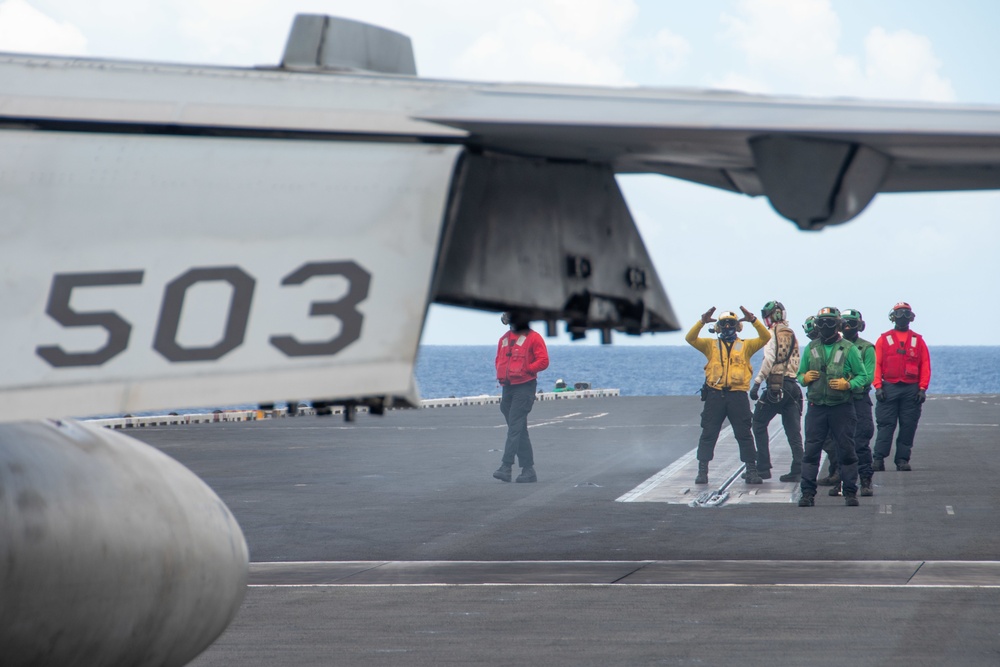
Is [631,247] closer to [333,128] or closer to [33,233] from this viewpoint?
[333,128]

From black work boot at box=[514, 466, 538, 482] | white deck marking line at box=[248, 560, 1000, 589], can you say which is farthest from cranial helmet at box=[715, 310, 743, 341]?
white deck marking line at box=[248, 560, 1000, 589]

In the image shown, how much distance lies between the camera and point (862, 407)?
47.3ft

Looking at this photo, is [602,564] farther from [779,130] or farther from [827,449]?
[779,130]

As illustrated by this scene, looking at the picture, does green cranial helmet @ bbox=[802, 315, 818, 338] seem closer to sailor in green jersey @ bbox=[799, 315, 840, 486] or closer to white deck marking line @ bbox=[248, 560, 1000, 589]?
sailor in green jersey @ bbox=[799, 315, 840, 486]

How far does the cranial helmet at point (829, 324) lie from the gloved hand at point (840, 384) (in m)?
0.53

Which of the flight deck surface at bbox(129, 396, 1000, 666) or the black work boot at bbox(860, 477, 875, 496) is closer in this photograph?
the flight deck surface at bbox(129, 396, 1000, 666)

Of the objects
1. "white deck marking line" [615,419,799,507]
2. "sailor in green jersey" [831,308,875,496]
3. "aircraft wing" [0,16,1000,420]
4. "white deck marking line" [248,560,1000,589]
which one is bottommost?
"white deck marking line" [615,419,799,507]

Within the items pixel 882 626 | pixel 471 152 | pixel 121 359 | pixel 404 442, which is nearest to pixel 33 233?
pixel 121 359

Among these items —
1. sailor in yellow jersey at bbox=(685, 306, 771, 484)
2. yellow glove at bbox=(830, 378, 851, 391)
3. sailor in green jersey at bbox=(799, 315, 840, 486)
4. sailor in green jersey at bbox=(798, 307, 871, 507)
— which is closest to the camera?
yellow glove at bbox=(830, 378, 851, 391)

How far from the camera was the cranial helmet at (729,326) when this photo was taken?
1481 centimetres

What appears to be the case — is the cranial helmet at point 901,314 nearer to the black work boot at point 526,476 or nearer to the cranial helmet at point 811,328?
the cranial helmet at point 811,328

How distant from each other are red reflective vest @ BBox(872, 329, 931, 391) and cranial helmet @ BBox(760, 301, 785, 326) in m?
1.67

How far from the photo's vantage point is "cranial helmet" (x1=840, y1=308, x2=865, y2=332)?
13852mm

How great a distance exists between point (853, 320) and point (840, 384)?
1450mm
